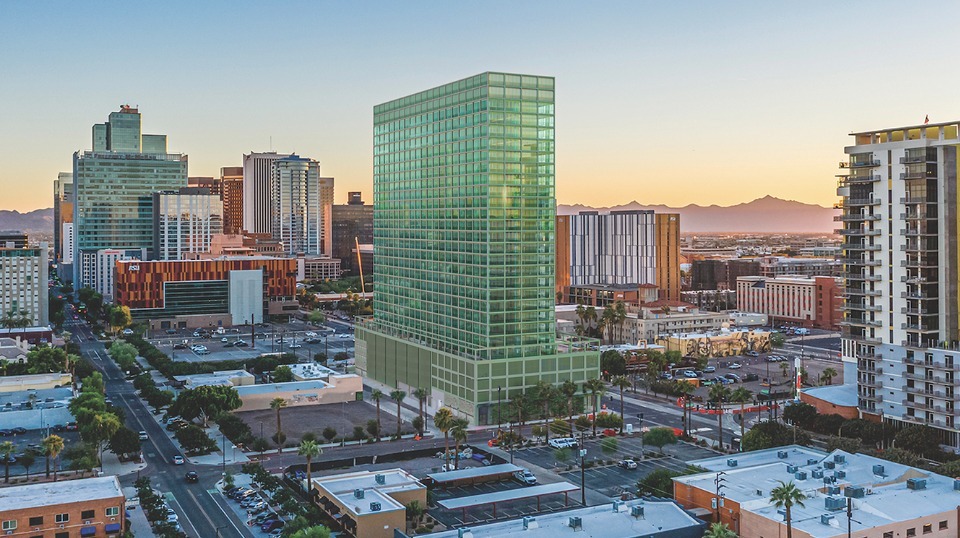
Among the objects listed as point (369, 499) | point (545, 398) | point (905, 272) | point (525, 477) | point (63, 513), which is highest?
point (905, 272)

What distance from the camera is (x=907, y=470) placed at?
75438 mm

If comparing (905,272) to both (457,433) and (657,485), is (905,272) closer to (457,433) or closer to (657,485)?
(657,485)

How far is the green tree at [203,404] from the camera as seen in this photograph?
368ft

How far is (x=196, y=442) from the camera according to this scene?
327ft

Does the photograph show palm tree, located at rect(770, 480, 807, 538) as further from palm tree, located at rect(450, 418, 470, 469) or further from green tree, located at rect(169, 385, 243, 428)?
green tree, located at rect(169, 385, 243, 428)

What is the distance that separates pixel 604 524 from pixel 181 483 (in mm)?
44434

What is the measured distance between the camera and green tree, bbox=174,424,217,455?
99875mm

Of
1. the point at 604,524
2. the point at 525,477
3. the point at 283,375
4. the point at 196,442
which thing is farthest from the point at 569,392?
the point at 283,375

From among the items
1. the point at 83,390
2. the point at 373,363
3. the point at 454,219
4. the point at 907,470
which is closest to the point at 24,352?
the point at 83,390

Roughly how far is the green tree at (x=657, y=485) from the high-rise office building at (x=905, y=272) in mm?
35470

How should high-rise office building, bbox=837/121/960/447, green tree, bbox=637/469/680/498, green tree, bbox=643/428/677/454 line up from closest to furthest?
1. green tree, bbox=637/469/680/498
2. green tree, bbox=643/428/677/454
3. high-rise office building, bbox=837/121/960/447

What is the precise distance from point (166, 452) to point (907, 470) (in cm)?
7476

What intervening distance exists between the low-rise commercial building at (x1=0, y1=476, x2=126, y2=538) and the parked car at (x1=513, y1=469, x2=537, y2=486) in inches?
1422

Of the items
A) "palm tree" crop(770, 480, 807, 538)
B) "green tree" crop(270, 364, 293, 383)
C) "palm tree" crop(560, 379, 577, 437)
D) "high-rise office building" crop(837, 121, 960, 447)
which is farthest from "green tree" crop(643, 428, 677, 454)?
"green tree" crop(270, 364, 293, 383)
